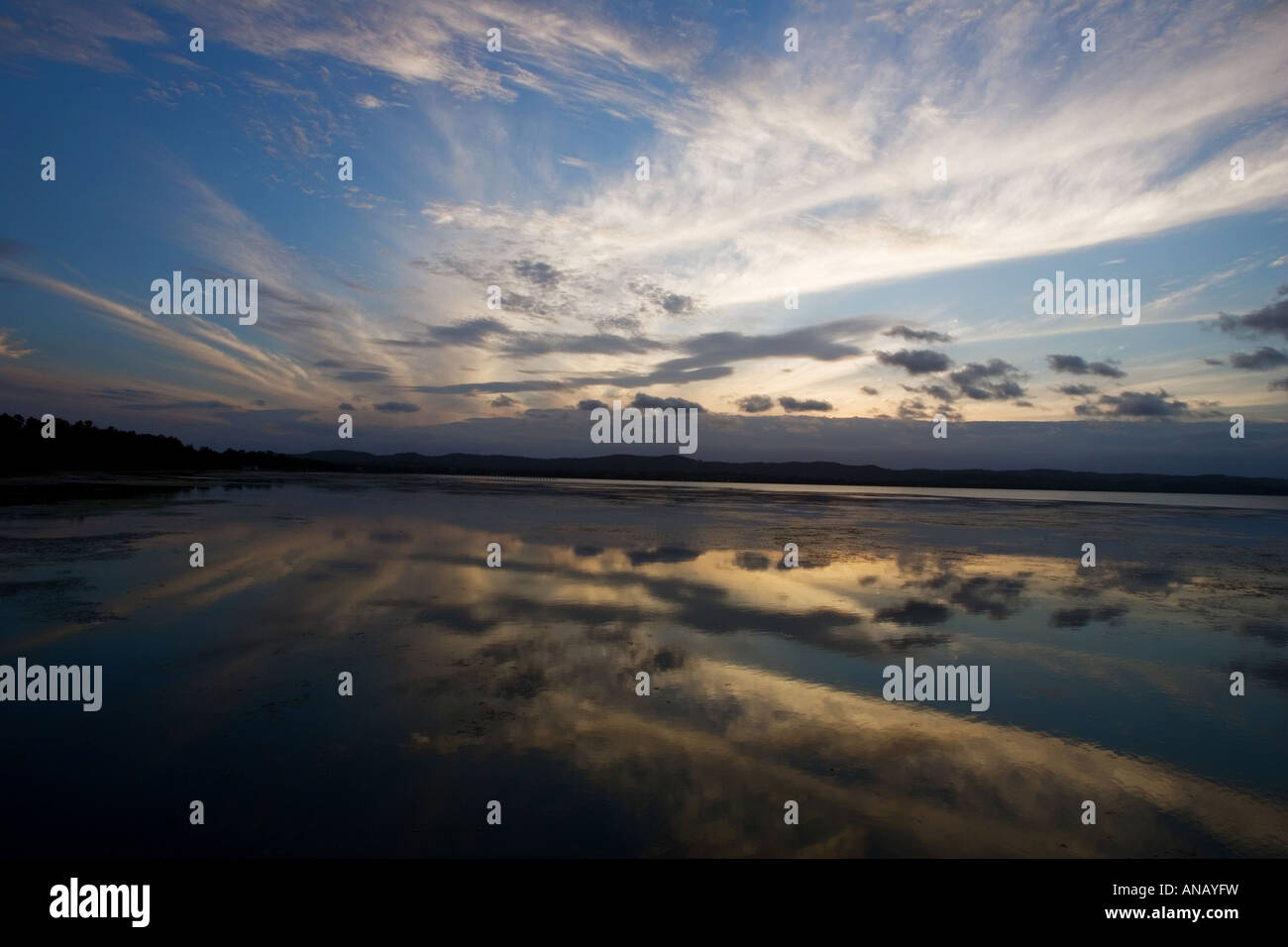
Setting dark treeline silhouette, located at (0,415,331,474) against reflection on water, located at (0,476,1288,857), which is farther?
dark treeline silhouette, located at (0,415,331,474)

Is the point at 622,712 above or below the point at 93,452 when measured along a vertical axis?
below

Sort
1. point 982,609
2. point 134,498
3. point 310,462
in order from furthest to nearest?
1. point 310,462
2. point 134,498
3. point 982,609

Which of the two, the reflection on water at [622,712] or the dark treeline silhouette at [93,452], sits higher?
the dark treeline silhouette at [93,452]

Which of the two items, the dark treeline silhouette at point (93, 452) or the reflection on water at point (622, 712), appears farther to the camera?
the dark treeline silhouette at point (93, 452)

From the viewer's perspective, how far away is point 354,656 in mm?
9219

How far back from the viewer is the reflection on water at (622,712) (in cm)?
511

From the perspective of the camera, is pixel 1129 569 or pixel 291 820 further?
pixel 1129 569

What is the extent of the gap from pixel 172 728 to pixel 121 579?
856 centimetres

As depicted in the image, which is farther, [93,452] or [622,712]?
[93,452]

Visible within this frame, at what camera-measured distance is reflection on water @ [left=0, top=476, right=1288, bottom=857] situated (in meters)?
5.11

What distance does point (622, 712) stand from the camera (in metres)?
7.43

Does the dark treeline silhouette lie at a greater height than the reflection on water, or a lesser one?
greater
